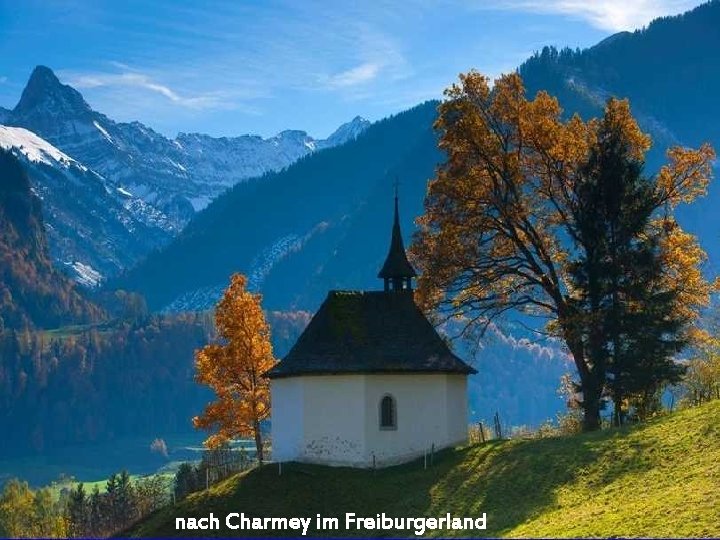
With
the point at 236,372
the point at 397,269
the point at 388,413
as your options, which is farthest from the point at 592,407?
the point at 236,372

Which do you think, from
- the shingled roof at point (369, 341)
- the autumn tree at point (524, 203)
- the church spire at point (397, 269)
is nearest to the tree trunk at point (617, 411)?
the autumn tree at point (524, 203)

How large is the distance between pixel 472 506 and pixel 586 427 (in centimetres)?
1554

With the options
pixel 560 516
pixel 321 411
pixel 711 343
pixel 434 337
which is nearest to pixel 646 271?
pixel 711 343

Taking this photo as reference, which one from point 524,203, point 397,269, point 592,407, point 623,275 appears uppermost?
point 524,203

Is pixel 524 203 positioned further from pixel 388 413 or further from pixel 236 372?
pixel 236 372

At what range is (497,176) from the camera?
6153 cm

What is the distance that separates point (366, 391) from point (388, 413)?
163cm

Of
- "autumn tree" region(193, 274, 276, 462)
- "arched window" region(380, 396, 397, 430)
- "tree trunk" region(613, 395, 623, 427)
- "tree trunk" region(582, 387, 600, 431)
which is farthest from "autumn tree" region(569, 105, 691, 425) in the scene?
"autumn tree" region(193, 274, 276, 462)

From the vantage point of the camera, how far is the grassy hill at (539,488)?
37.8 m

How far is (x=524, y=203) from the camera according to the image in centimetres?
6122

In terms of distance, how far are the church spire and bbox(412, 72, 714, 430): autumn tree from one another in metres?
2.13

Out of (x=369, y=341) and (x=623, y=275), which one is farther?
(x=369, y=341)

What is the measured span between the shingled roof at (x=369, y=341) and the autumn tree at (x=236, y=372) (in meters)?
8.69

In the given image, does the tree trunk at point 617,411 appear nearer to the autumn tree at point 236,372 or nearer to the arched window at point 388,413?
the arched window at point 388,413
